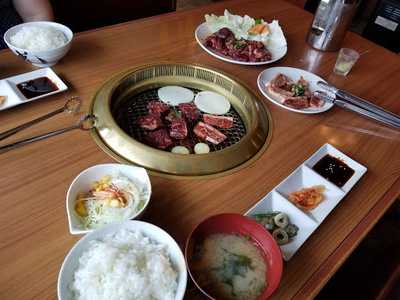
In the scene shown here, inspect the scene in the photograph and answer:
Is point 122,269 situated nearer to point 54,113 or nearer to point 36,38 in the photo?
point 54,113

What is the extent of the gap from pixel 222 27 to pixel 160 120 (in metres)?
1.13

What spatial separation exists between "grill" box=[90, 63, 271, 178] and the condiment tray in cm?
22

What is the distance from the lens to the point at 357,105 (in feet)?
6.44

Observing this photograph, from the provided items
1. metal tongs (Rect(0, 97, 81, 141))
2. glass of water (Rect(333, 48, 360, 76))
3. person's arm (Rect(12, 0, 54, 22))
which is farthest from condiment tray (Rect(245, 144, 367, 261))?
person's arm (Rect(12, 0, 54, 22))

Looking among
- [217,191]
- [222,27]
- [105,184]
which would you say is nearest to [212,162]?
[217,191]

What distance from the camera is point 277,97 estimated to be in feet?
6.55

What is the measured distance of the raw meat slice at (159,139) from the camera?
1628 millimetres

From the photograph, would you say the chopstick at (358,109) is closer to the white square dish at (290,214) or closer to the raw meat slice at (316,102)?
the raw meat slice at (316,102)

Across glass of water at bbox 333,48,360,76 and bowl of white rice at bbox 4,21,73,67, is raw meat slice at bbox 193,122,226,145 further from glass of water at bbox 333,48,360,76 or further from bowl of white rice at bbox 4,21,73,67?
glass of water at bbox 333,48,360,76

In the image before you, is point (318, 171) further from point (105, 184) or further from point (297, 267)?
point (105, 184)

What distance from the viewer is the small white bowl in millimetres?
1110

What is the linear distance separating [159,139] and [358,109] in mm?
1205

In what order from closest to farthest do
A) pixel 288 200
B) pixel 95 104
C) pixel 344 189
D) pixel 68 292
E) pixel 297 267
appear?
pixel 68 292 → pixel 297 267 → pixel 288 200 → pixel 344 189 → pixel 95 104

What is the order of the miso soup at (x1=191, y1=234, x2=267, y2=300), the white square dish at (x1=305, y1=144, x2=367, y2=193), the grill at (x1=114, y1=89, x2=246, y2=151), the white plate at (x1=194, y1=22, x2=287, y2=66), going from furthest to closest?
1. the white plate at (x1=194, y1=22, x2=287, y2=66)
2. the grill at (x1=114, y1=89, x2=246, y2=151)
3. the white square dish at (x1=305, y1=144, x2=367, y2=193)
4. the miso soup at (x1=191, y1=234, x2=267, y2=300)
